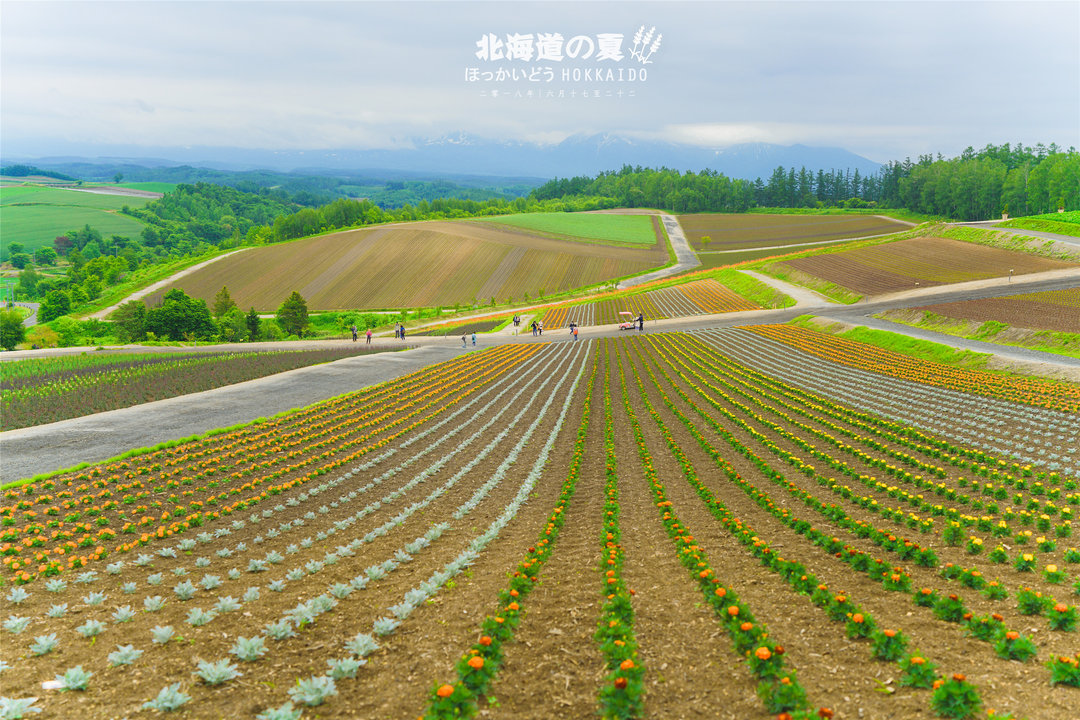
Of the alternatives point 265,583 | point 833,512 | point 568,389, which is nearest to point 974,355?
point 568,389

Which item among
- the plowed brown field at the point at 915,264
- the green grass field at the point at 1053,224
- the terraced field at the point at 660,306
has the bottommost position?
the terraced field at the point at 660,306

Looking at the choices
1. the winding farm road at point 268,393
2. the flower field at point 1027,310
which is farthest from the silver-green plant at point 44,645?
the flower field at point 1027,310

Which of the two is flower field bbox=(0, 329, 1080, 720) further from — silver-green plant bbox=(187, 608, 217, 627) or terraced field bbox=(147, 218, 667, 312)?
terraced field bbox=(147, 218, 667, 312)

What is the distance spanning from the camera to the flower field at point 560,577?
643 centimetres

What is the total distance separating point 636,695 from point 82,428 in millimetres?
26068

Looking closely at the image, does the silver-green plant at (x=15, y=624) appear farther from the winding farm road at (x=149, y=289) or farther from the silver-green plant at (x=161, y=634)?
the winding farm road at (x=149, y=289)

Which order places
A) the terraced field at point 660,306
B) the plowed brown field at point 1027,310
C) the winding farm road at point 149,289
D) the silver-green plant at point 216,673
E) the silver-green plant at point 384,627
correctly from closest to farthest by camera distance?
the silver-green plant at point 216,673 → the silver-green plant at point 384,627 → the plowed brown field at point 1027,310 → the terraced field at point 660,306 → the winding farm road at point 149,289

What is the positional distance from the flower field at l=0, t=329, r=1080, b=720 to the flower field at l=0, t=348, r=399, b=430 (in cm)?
Result: 1135

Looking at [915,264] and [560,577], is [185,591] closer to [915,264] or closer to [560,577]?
[560,577]

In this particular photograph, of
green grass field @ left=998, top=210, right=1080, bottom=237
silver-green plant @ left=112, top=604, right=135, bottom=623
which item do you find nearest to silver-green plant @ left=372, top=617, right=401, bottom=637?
silver-green plant @ left=112, top=604, right=135, bottom=623

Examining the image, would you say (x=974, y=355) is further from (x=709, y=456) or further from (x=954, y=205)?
(x=954, y=205)

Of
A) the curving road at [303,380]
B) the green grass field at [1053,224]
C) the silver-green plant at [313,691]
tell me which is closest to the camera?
the silver-green plant at [313,691]

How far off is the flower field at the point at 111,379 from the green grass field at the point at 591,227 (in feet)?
340

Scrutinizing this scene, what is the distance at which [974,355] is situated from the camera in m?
33.6
